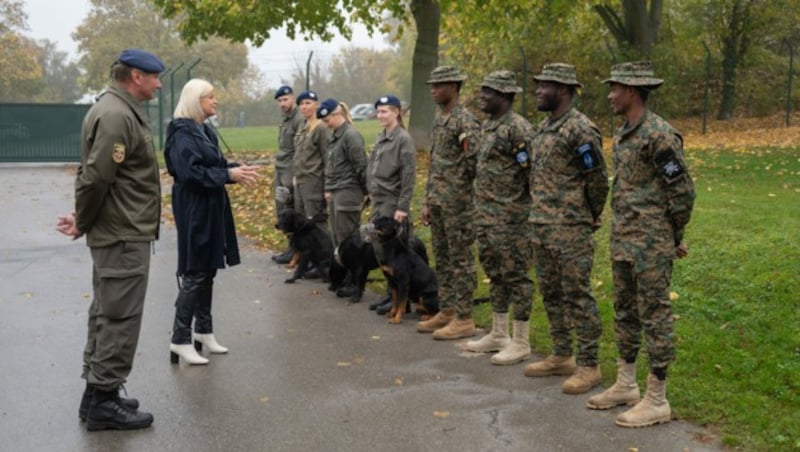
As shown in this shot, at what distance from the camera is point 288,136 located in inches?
476

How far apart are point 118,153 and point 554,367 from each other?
342 cm

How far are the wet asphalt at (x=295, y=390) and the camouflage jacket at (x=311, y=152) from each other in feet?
5.16

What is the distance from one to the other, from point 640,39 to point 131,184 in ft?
73.7

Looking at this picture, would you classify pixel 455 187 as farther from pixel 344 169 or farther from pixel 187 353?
pixel 187 353

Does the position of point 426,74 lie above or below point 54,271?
above

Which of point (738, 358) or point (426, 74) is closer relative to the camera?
point (738, 358)

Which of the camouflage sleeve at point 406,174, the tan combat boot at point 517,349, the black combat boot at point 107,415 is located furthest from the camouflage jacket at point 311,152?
the black combat boot at point 107,415

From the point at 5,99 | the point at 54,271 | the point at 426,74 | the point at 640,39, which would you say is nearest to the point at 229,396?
the point at 54,271

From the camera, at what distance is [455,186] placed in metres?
8.05

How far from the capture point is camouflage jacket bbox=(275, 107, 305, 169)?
12.0 meters

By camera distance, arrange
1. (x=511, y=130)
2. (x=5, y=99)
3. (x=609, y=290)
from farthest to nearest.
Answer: (x=5, y=99) → (x=609, y=290) → (x=511, y=130)

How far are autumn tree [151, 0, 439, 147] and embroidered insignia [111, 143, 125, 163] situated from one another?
13886 millimetres

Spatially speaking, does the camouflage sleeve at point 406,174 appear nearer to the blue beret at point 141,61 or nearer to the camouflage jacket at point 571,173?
the camouflage jacket at point 571,173

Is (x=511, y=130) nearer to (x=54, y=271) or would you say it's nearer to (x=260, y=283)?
(x=260, y=283)
